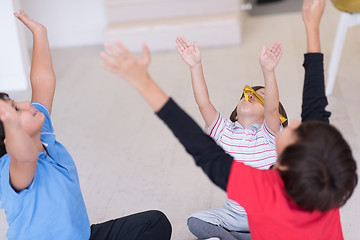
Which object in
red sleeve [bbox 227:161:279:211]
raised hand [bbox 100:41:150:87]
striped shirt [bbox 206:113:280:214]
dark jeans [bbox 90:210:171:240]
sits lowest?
dark jeans [bbox 90:210:171:240]

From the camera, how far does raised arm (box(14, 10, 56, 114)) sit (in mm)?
1443

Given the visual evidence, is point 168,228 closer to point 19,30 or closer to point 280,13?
point 19,30

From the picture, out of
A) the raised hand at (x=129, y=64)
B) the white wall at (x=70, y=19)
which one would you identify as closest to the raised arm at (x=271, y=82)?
the raised hand at (x=129, y=64)

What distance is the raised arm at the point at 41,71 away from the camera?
1.44m

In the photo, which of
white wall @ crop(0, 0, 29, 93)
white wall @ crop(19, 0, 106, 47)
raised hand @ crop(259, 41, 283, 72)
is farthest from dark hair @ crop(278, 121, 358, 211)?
white wall @ crop(19, 0, 106, 47)

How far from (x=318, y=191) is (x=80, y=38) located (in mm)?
2924

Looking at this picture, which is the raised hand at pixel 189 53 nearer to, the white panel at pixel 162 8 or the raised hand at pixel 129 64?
the raised hand at pixel 129 64

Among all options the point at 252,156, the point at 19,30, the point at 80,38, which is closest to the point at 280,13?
the point at 80,38

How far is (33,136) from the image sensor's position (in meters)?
1.21

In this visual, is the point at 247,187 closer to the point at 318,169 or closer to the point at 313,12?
the point at 318,169

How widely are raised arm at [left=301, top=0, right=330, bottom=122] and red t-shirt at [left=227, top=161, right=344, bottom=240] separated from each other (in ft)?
0.73

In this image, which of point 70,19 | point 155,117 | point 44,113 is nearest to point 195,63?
point 44,113

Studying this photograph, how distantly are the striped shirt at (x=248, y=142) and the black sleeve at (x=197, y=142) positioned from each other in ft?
1.37

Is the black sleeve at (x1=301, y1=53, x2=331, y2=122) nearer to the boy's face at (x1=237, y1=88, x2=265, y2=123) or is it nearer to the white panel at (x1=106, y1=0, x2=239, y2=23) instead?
the boy's face at (x1=237, y1=88, x2=265, y2=123)
